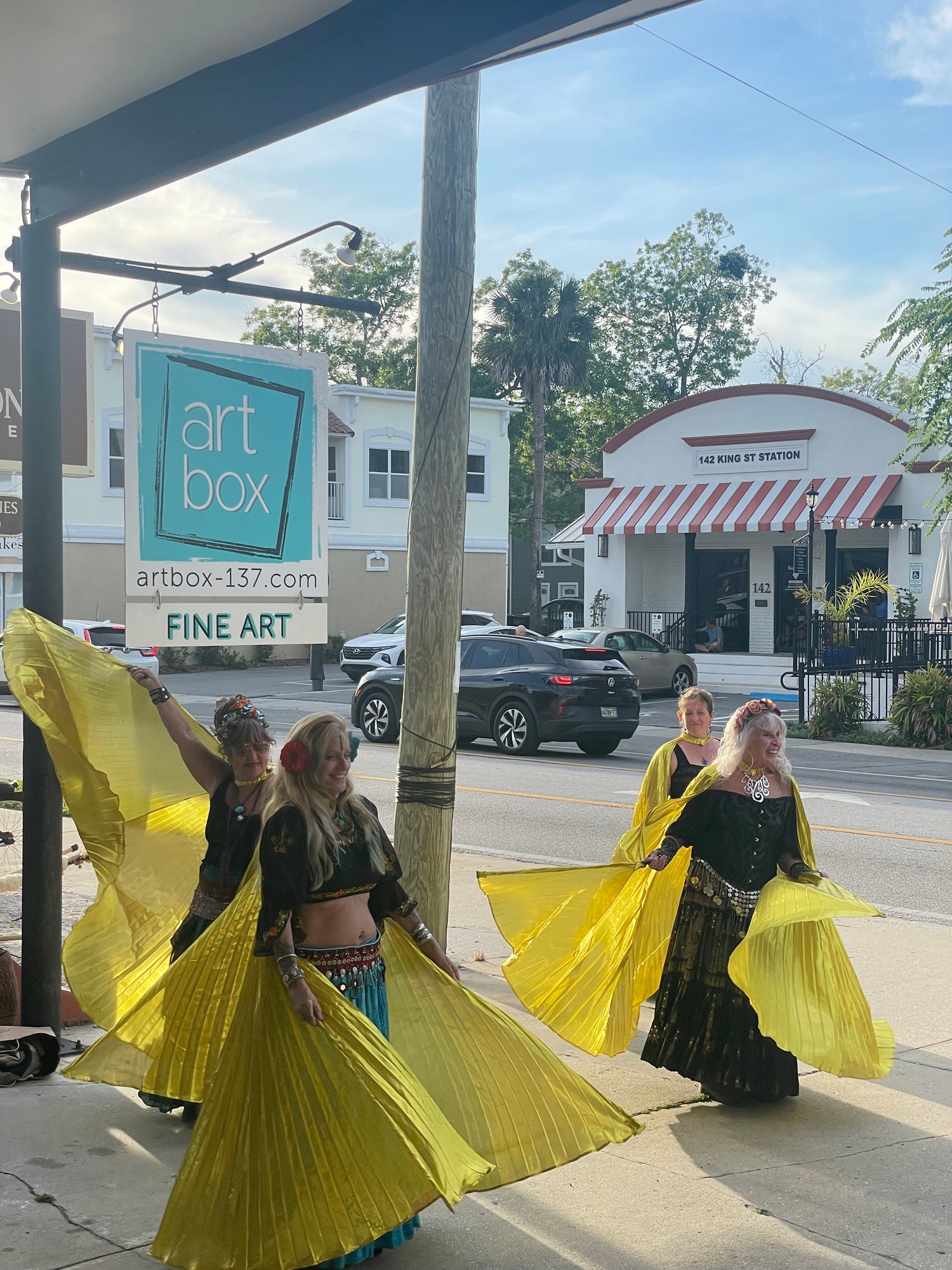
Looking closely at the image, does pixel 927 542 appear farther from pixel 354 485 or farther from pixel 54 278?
pixel 54 278

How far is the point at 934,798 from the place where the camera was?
1539 cm

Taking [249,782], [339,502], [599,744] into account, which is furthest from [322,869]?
[339,502]

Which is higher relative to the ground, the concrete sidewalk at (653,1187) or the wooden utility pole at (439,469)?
the wooden utility pole at (439,469)

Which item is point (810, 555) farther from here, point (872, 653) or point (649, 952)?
point (649, 952)

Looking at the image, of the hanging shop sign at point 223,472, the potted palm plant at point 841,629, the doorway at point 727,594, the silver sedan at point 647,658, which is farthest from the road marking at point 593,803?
the doorway at point 727,594

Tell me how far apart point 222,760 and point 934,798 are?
11961mm

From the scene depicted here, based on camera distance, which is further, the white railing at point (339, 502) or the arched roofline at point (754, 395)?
the white railing at point (339, 502)

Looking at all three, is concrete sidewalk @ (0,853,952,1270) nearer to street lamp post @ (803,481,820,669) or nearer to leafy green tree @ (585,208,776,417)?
street lamp post @ (803,481,820,669)

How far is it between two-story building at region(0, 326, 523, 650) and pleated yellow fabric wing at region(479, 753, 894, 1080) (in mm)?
28546

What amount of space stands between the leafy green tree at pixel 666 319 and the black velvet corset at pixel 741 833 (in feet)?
183

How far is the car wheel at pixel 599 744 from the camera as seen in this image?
18.7m

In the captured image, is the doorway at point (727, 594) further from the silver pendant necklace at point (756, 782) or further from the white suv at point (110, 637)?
the silver pendant necklace at point (756, 782)

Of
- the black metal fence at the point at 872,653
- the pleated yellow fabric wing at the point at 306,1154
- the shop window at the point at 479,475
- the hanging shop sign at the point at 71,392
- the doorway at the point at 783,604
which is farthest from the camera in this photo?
the shop window at the point at 479,475

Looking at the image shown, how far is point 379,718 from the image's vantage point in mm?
19875
